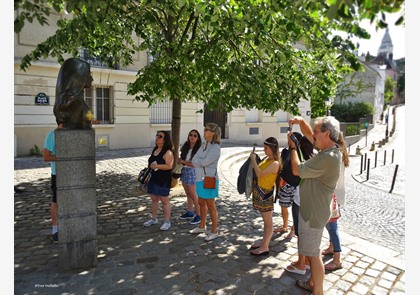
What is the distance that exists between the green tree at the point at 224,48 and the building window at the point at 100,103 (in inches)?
265

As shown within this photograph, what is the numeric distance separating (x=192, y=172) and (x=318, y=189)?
2734mm

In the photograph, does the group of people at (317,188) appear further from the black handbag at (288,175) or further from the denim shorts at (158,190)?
the denim shorts at (158,190)

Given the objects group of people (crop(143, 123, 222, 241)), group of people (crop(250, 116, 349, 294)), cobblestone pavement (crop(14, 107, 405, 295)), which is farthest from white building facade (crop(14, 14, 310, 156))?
group of people (crop(250, 116, 349, 294))

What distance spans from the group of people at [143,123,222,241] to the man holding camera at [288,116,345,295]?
A: 5.63ft

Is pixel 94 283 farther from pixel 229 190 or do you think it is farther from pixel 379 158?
pixel 379 158

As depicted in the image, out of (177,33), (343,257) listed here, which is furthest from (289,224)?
(177,33)

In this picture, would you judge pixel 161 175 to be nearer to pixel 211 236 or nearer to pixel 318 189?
pixel 211 236

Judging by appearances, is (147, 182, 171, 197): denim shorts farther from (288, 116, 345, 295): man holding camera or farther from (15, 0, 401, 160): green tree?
(288, 116, 345, 295): man holding camera

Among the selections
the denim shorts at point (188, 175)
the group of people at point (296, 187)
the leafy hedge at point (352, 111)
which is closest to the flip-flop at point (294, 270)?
the group of people at point (296, 187)

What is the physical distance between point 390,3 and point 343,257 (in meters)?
3.45

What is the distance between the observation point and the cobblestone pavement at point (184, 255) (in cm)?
366

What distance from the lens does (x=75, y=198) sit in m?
3.92

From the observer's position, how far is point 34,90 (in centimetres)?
1271

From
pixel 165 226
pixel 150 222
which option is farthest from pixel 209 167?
pixel 150 222
